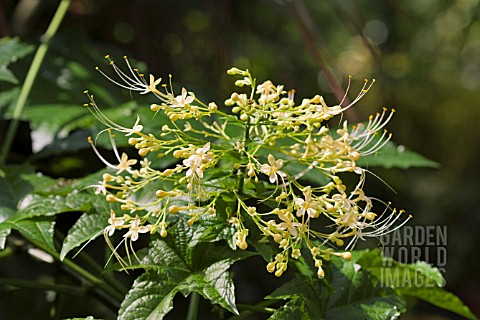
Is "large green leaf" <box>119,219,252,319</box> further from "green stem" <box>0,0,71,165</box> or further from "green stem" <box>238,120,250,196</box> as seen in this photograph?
"green stem" <box>0,0,71,165</box>

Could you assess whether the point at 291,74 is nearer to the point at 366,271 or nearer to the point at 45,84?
the point at 45,84

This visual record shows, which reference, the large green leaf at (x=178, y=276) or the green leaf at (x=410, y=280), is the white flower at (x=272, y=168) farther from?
the green leaf at (x=410, y=280)

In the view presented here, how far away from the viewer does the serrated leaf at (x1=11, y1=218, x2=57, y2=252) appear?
626mm

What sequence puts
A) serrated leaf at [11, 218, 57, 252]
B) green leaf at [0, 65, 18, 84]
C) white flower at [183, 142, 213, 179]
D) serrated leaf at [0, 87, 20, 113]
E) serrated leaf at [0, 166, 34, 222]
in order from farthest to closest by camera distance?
serrated leaf at [0, 87, 20, 113] < green leaf at [0, 65, 18, 84] < serrated leaf at [0, 166, 34, 222] < serrated leaf at [11, 218, 57, 252] < white flower at [183, 142, 213, 179]

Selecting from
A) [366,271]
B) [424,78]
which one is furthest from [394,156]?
[424,78]

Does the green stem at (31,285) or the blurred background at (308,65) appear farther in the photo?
the blurred background at (308,65)

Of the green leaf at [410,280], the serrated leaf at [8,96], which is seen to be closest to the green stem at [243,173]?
the green leaf at [410,280]

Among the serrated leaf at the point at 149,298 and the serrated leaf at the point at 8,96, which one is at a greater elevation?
the serrated leaf at the point at 149,298

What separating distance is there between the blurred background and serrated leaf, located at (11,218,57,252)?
280 mm

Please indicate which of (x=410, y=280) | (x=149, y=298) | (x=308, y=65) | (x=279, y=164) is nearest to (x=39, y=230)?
(x=149, y=298)

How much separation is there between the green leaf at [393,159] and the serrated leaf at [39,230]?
385mm

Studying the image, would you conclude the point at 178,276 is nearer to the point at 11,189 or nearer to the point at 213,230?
the point at 213,230

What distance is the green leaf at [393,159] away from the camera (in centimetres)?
82

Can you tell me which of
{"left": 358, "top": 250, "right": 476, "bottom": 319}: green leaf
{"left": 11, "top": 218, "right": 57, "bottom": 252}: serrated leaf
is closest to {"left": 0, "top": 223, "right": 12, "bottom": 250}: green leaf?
{"left": 11, "top": 218, "right": 57, "bottom": 252}: serrated leaf
